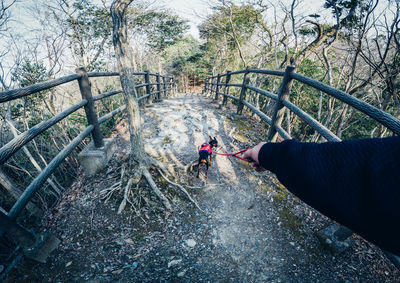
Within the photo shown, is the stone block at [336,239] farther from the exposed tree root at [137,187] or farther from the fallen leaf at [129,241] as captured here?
the fallen leaf at [129,241]

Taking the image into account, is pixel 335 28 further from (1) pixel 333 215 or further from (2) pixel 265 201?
(1) pixel 333 215

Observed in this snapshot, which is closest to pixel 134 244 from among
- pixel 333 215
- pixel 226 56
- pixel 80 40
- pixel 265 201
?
pixel 265 201

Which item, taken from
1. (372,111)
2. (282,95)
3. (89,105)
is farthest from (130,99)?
(372,111)

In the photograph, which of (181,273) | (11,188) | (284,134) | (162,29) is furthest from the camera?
(162,29)

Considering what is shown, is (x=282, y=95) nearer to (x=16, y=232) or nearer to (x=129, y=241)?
(x=129, y=241)

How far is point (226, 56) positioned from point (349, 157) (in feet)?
58.4

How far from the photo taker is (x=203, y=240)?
6.02 feet

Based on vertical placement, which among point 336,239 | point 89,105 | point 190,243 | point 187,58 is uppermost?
point 187,58

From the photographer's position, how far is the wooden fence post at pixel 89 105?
2156 mm

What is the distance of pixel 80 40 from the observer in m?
9.10

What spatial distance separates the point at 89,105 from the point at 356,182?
2.71 meters

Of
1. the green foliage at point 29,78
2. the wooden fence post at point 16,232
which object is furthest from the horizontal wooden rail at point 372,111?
the green foliage at point 29,78

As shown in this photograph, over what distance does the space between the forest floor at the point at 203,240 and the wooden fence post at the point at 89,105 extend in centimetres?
42

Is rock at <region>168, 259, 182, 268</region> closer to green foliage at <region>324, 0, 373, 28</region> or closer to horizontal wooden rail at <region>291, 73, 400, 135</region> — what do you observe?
horizontal wooden rail at <region>291, 73, 400, 135</region>
